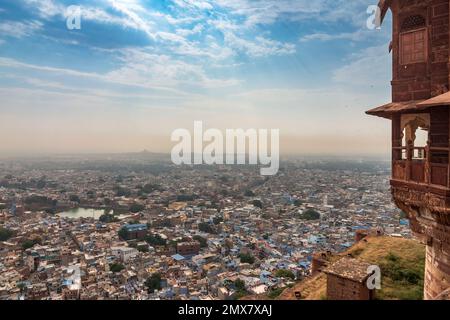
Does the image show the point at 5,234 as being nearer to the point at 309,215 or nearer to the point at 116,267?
the point at 116,267

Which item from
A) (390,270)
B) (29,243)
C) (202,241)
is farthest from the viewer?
(202,241)

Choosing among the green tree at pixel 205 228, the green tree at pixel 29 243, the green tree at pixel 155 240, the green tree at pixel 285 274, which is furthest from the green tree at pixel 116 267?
the green tree at pixel 205 228

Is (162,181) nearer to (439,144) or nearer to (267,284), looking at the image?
(267,284)

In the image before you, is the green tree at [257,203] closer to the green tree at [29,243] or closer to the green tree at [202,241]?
the green tree at [202,241]

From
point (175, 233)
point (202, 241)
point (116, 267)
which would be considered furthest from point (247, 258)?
point (175, 233)

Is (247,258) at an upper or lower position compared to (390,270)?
lower

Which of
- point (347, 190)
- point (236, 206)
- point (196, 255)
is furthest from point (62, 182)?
point (347, 190)

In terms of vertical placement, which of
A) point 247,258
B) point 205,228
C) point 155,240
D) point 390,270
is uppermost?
point 390,270
